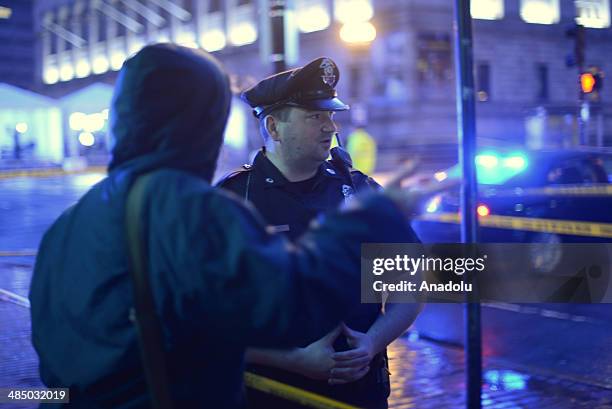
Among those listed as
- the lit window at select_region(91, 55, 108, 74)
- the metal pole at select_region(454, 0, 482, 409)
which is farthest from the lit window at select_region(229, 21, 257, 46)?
the metal pole at select_region(454, 0, 482, 409)

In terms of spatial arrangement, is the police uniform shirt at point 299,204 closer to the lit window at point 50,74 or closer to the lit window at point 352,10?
the lit window at point 352,10

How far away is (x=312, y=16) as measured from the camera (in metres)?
44.3

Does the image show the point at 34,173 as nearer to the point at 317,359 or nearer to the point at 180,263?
the point at 317,359

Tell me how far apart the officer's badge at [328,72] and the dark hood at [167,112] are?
3.82 feet

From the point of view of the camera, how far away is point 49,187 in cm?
2717

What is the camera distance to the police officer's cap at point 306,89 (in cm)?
278

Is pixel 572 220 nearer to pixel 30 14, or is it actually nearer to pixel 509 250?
pixel 509 250

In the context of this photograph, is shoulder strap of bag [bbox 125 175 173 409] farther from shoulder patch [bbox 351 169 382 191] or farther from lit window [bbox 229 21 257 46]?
lit window [bbox 229 21 257 46]

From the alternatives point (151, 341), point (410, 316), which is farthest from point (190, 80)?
point (410, 316)

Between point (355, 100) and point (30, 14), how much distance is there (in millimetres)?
23332

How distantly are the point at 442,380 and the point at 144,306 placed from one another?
4.60 meters

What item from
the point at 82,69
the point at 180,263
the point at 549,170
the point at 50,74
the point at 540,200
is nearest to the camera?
the point at 180,263

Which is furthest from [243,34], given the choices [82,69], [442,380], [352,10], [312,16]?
[442,380]

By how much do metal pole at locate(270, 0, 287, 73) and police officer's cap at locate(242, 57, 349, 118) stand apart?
508 cm
